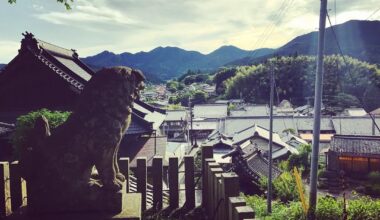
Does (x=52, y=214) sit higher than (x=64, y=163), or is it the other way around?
(x=64, y=163)

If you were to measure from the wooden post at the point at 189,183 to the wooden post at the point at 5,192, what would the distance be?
3.03 m

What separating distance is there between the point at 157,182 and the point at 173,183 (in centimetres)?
30

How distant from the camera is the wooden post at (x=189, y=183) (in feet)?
20.2

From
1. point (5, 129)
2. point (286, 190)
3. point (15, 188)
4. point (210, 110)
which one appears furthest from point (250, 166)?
point (210, 110)

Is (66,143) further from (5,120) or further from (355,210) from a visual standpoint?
(5,120)

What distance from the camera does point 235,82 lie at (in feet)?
315

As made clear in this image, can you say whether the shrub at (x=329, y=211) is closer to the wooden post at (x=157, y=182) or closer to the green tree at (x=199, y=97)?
the wooden post at (x=157, y=182)

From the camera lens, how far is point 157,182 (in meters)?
6.06

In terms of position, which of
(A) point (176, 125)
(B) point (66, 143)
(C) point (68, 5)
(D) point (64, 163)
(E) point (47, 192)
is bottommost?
(A) point (176, 125)

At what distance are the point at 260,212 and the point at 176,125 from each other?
5031 cm

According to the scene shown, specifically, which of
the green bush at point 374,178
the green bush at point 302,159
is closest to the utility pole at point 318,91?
the green bush at point 374,178

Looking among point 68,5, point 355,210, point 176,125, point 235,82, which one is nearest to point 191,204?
point 68,5

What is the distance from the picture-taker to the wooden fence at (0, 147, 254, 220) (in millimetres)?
4246

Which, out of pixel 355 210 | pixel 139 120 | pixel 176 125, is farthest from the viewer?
pixel 176 125
